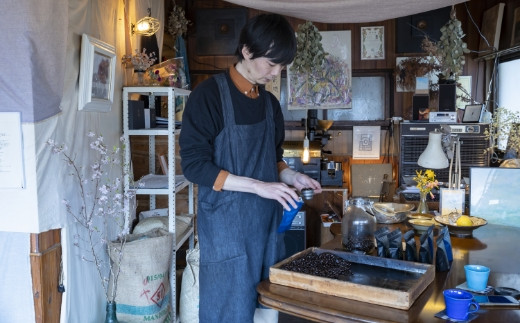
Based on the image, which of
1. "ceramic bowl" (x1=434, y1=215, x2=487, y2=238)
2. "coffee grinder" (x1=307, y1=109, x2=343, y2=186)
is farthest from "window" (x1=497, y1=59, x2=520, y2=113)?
"ceramic bowl" (x1=434, y1=215, x2=487, y2=238)

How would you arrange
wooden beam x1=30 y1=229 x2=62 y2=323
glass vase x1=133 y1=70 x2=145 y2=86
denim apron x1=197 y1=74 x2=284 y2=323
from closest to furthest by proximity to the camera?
denim apron x1=197 y1=74 x2=284 y2=323 < wooden beam x1=30 y1=229 x2=62 y2=323 < glass vase x1=133 y1=70 x2=145 y2=86

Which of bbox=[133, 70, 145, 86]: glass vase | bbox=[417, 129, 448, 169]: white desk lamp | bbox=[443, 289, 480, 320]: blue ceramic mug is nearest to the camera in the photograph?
bbox=[443, 289, 480, 320]: blue ceramic mug

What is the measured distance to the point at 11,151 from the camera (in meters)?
2.11

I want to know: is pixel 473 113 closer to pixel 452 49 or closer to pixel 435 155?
pixel 452 49

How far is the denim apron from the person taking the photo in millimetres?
1829

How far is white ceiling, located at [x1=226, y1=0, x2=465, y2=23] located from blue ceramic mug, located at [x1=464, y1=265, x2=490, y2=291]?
1.39 m

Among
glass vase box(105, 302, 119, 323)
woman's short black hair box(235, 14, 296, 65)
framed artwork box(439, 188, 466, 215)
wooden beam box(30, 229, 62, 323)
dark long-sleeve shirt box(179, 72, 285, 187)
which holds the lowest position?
glass vase box(105, 302, 119, 323)

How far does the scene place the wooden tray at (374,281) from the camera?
143cm

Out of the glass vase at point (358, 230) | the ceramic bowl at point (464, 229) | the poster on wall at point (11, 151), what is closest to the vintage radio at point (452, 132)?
the ceramic bowl at point (464, 229)

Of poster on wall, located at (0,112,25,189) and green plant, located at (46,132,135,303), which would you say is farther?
green plant, located at (46,132,135,303)

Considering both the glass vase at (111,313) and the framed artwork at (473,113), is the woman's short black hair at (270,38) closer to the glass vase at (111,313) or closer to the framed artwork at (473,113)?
the glass vase at (111,313)

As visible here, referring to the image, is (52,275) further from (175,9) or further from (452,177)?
(175,9)

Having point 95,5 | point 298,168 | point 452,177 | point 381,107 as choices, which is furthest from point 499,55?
point 95,5

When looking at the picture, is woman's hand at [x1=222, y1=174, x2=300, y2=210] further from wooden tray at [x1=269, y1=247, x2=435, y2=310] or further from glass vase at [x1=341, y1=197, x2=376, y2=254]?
glass vase at [x1=341, y1=197, x2=376, y2=254]
